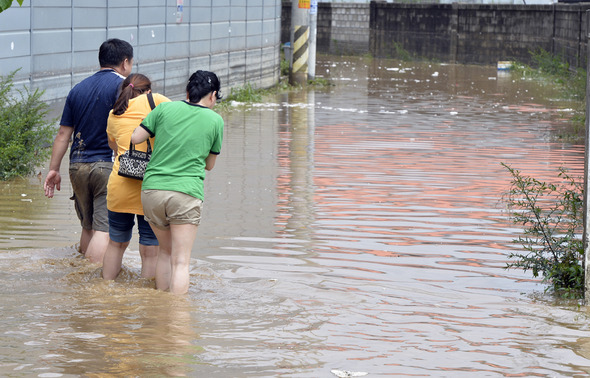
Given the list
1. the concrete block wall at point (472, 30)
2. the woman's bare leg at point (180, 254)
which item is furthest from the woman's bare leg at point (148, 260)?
the concrete block wall at point (472, 30)

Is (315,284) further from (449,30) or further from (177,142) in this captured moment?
(449,30)

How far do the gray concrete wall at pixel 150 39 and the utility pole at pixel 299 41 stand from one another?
473mm

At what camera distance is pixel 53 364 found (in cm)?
477

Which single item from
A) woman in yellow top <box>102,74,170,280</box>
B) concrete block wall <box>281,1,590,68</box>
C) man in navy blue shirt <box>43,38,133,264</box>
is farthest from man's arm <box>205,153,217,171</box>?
concrete block wall <box>281,1,590,68</box>

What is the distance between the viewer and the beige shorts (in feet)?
18.5

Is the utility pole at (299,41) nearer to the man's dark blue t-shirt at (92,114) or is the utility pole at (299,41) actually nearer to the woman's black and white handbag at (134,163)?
the man's dark blue t-shirt at (92,114)

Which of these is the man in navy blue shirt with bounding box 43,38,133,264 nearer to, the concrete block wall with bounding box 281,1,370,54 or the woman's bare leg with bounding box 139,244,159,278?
the woman's bare leg with bounding box 139,244,159,278

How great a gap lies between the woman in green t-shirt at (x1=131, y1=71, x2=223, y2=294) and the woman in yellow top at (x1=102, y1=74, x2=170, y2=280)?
28 cm

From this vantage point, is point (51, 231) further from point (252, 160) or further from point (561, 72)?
point (561, 72)

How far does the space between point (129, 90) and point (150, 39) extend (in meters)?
10.2

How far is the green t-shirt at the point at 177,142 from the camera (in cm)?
565

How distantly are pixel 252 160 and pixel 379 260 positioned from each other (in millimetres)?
5140

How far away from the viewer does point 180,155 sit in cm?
568

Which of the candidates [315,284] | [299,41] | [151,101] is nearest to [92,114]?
[151,101]
